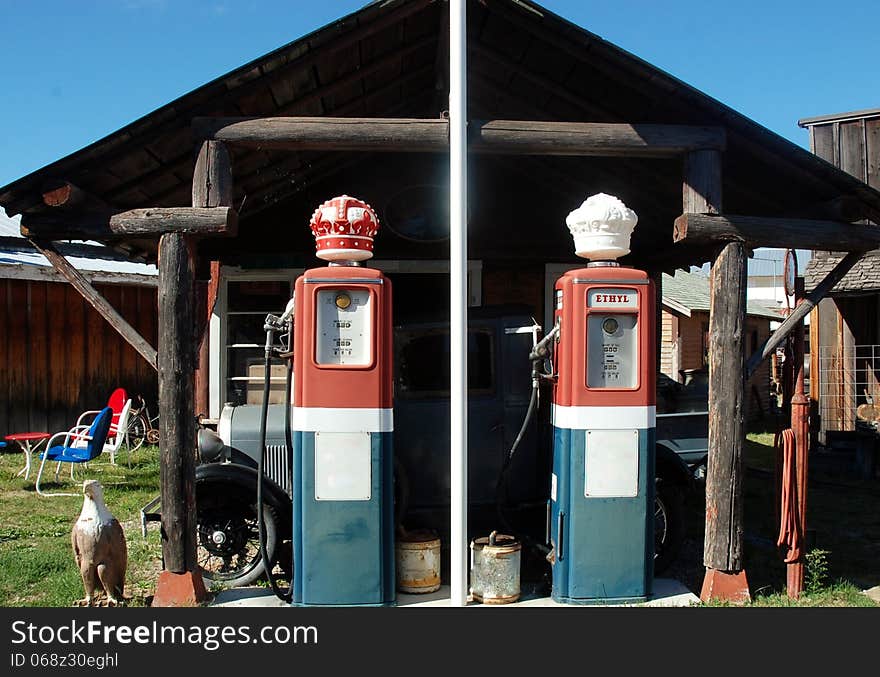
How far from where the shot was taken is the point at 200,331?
568 cm

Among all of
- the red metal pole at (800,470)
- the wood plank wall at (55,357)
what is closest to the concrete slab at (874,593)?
the red metal pole at (800,470)

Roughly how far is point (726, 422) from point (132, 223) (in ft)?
12.5

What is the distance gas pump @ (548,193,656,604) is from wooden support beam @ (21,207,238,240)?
211 cm

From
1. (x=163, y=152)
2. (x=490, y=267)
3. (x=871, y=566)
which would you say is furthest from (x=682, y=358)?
(x=163, y=152)

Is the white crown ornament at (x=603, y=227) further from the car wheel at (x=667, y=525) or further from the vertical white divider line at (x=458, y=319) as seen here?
the car wheel at (x=667, y=525)

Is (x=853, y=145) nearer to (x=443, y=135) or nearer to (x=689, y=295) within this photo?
(x=689, y=295)

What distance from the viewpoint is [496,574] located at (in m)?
4.96

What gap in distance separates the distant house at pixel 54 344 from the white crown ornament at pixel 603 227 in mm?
8698

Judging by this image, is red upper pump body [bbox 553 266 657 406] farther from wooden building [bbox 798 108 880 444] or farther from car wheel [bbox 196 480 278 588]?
wooden building [bbox 798 108 880 444]

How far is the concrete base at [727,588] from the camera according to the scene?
16.7 ft

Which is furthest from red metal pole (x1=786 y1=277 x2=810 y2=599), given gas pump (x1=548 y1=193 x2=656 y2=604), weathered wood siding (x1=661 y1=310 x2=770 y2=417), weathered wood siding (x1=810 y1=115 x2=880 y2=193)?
weathered wood siding (x1=661 y1=310 x2=770 y2=417)

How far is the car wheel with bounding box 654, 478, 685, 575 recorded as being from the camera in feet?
18.9

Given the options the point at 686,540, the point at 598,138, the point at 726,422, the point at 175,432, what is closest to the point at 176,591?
the point at 175,432
